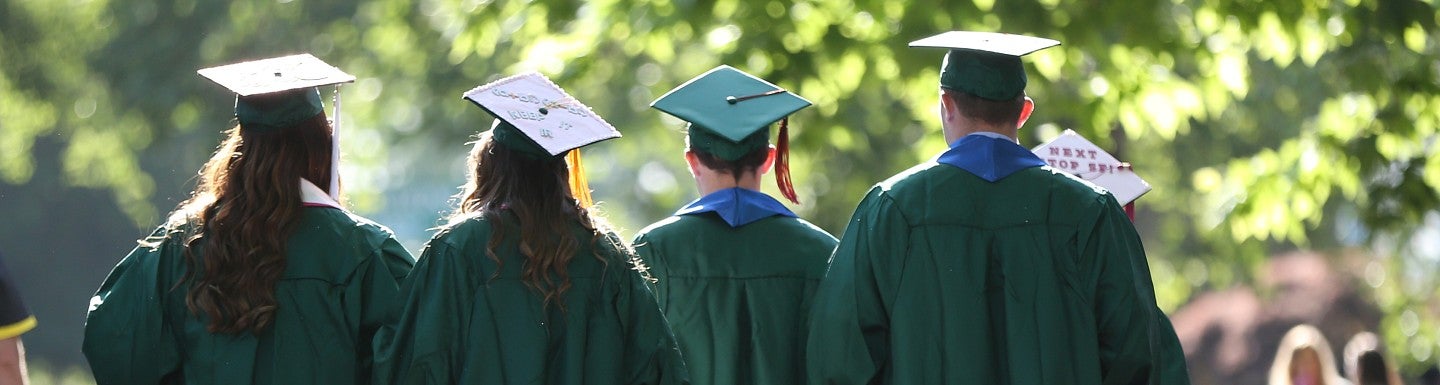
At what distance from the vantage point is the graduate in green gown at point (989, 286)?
4.29 metres

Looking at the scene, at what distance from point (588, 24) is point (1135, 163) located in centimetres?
708

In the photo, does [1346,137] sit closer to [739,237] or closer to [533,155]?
[739,237]

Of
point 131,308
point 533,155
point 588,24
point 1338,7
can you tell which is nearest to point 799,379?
point 533,155

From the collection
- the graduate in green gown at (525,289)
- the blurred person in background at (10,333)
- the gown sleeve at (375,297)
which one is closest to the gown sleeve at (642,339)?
the graduate in green gown at (525,289)

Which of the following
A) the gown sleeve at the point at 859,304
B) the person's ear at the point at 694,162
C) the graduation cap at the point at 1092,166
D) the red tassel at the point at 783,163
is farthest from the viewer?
the graduation cap at the point at 1092,166

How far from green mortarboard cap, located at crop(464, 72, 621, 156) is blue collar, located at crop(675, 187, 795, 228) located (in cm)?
56

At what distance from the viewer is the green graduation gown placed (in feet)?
16.1

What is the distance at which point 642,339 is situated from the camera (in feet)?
14.1

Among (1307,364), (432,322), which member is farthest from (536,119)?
(1307,364)

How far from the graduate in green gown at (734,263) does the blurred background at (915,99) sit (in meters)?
0.36

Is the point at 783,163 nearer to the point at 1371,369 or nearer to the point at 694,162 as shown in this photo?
the point at 694,162

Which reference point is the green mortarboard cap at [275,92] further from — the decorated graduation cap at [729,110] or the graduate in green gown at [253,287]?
the decorated graduation cap at [729,110]

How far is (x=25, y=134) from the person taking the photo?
637 inches

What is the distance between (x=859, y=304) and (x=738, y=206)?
69cm
